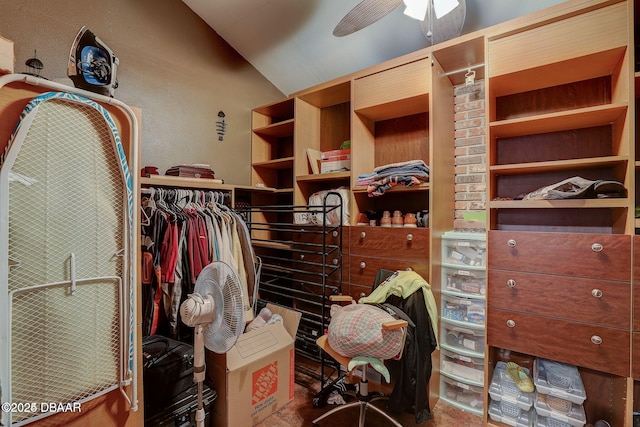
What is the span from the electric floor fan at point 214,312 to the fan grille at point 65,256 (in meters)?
0.30

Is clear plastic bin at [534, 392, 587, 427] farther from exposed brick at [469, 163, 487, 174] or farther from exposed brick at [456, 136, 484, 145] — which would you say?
exposed brick at [456, 136, 484, 145]

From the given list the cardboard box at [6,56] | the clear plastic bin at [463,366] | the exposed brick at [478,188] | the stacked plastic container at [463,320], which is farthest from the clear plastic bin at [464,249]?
the cardboard box at [6,56]

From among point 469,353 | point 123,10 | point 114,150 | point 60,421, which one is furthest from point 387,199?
point 123,10

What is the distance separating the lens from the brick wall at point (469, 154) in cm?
212

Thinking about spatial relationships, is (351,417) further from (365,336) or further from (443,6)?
(443,6)

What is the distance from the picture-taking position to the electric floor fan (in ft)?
4.34

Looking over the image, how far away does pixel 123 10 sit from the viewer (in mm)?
2131

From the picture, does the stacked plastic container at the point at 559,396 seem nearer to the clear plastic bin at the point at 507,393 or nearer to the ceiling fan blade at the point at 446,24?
the clear plastic bin at the point at 507,393

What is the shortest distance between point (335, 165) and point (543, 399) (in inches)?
78.6

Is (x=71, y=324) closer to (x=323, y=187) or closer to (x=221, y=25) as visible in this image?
(x=323, y=187)

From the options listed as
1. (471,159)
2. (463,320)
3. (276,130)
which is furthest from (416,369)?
(276,130)

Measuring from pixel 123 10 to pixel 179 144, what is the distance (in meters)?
0.98

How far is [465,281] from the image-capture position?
77.0 inches

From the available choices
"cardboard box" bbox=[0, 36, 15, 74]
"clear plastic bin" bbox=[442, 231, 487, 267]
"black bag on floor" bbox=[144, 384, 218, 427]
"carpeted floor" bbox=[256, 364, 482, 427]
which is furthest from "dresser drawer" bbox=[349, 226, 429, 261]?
Answer: "cardboard box" bbox=[0, 36, 15, 74]
